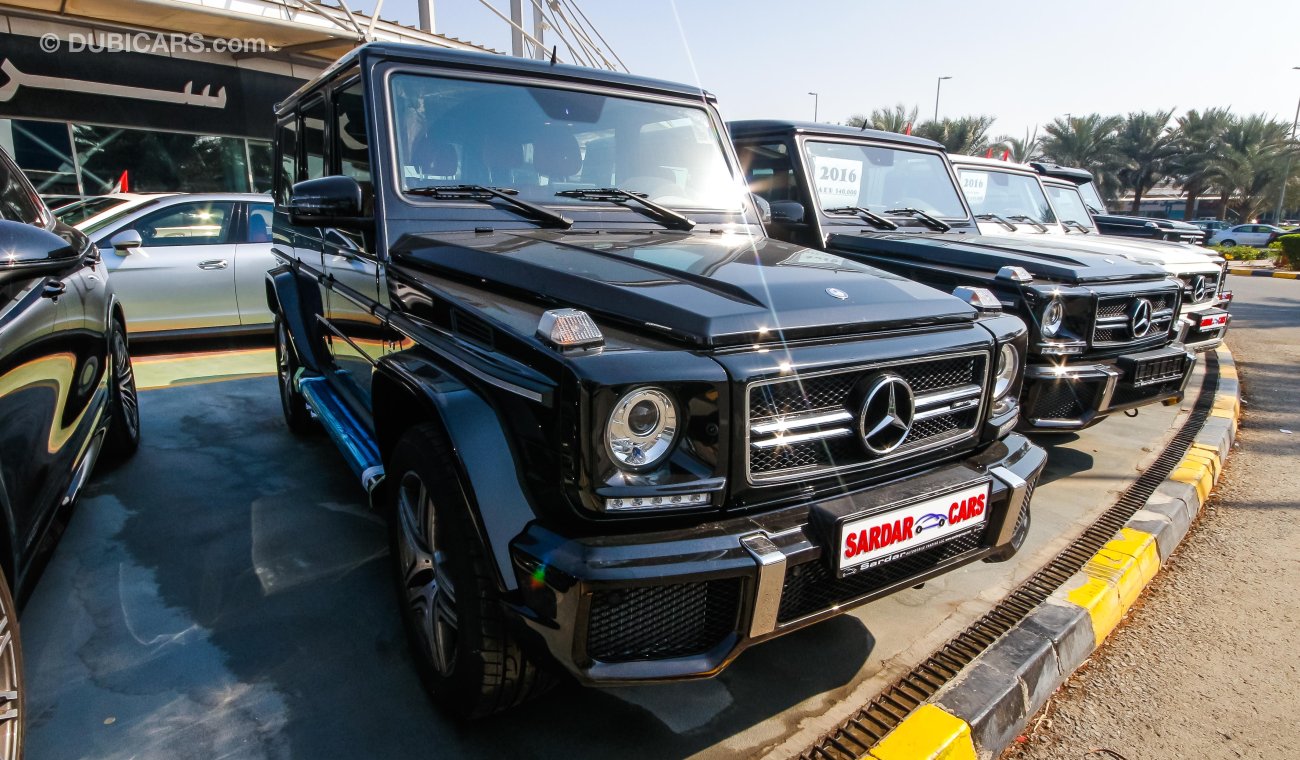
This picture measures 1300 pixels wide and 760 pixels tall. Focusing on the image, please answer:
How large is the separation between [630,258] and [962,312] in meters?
1.06

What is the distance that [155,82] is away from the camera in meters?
12.3

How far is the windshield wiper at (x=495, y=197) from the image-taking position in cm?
273

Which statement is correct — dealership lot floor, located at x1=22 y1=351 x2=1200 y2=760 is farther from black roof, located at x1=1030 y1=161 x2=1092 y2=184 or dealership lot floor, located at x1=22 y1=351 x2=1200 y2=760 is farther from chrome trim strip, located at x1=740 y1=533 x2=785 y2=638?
black roof, located at x1=1030 y1=161 x2=1092 y2=184

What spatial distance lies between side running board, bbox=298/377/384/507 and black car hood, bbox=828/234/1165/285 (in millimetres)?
3087

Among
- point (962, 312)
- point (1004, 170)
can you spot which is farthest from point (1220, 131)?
point (962, 312)

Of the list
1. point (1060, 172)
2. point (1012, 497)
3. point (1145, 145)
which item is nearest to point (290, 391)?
point (1012, 497)

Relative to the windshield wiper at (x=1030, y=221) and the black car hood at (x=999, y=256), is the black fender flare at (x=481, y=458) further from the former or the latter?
the windshield wiper at (x=1030, y=221)

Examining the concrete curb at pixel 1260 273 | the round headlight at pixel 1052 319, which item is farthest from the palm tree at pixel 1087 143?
the round headlight at pixel 1052 319

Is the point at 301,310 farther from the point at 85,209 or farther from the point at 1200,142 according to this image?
the point at 1200,142

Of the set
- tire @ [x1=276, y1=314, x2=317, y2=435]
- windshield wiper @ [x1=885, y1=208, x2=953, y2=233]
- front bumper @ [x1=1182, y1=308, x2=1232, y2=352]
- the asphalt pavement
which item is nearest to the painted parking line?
tire @ [x1=276, y1=314, x2=317, y2=435]

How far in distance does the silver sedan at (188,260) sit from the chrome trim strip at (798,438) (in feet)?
21.9

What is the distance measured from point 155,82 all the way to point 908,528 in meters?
14.5

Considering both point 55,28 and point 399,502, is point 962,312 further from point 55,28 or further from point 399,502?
point 55,28

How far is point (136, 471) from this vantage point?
4.06 metres
